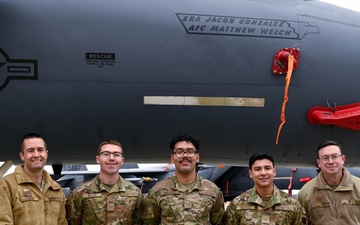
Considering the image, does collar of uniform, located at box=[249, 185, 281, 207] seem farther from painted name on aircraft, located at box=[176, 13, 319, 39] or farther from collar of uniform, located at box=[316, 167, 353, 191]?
painted name on aircraft, located at box=[176, 13, 319, 39]

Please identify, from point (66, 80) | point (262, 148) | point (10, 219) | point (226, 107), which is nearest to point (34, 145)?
point (10, 219)

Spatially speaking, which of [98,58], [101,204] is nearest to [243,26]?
[98,58]

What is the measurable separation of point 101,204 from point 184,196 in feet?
2.14

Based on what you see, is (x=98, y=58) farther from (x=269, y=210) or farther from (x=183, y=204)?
(x=269, y=210)

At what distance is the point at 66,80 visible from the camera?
4652mm

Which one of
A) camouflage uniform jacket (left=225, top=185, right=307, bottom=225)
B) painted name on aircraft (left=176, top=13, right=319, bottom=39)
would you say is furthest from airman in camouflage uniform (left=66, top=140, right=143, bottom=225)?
painted name on aircraft (left=176, top=13, right=319, bottom=39)

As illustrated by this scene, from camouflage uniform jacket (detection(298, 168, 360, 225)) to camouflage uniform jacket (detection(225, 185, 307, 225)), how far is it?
14 cm

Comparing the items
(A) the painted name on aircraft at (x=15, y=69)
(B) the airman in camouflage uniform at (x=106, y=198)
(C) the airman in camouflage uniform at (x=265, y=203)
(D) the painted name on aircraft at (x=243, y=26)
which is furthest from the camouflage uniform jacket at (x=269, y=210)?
(A) the painted name on aircraft at (x=15, y=69)

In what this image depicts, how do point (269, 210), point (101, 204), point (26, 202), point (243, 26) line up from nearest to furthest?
point (26, 202), point (269, 210), point (101, 204), point (243, 26)

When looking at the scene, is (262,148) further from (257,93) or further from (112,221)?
(112,221)

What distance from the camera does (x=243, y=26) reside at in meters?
4.97

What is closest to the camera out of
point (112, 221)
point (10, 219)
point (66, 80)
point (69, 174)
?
point (10, 219)

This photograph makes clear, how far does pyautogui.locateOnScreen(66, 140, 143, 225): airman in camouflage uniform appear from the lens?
3871 millimetres

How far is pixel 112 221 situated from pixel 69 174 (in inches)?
669
